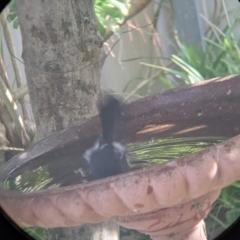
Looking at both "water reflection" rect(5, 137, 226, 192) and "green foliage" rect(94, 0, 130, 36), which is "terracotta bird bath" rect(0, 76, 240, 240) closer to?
"water reflection" rect(5, 137, 226, 192)

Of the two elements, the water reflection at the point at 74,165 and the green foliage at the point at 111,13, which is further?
the green foliage at the point at 111,13

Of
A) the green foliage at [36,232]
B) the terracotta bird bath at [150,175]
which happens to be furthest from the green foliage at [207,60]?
the green foliage at [36,232]

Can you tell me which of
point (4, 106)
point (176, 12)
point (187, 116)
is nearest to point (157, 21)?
point (176, 12)

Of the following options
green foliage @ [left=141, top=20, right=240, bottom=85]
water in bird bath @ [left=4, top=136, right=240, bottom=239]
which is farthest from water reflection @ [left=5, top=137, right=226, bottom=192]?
green foliage @ [left=141, top=20, right=240, bottom=85]

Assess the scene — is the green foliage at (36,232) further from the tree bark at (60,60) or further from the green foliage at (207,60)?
the green foliage at (207,60)

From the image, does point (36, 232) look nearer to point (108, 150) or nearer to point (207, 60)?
point (108, 150)

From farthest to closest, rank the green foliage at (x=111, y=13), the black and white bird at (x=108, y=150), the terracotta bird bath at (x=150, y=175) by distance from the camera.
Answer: the green foliage at (x=111, y=13) < the black and white bird at (x=108, y=150) < the terracotta bird bath at (x=150, y=175)
